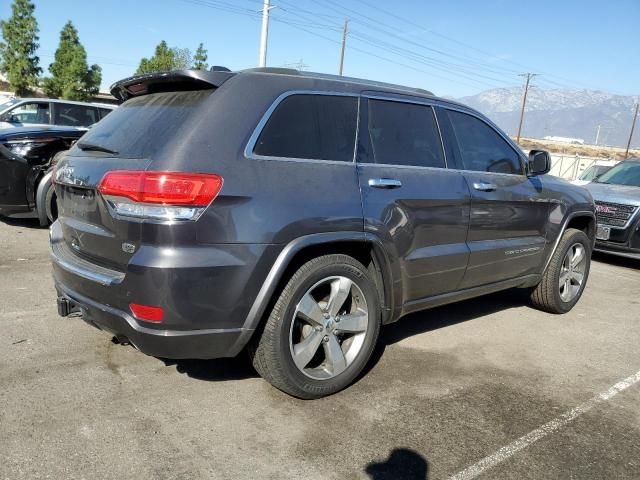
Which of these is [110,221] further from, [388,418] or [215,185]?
[388,418]

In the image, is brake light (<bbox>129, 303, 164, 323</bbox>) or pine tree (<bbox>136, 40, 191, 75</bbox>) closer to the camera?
brake light (<bbox>129, 303, 164, 323</bbox>)

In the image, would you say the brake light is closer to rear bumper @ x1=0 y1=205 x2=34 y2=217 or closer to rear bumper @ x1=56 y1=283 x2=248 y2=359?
rear bumper @ x1=56 y1=283 x2=248 y2=359

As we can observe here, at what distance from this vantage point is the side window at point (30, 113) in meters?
10.8

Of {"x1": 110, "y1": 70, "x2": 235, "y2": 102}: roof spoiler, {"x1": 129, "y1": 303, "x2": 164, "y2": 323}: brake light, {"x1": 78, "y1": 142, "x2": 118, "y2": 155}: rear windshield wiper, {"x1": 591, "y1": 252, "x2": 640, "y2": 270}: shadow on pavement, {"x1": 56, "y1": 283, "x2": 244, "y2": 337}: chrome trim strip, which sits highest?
{"x1": 110, "y1": 70, "x2": 235, "y2": 102}: roof spoiler

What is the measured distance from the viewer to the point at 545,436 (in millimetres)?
3002

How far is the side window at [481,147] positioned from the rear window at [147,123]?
2.05 metres

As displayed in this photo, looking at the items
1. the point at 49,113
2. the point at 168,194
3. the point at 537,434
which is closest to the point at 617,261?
the point at 537,434

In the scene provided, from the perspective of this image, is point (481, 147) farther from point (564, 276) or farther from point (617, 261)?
point (617, 261)

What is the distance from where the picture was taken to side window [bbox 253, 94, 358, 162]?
9.66ft

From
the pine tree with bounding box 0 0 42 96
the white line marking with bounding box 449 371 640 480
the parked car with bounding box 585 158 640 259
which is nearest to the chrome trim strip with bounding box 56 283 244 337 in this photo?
the white line marking with bounding box 449 371 640 480

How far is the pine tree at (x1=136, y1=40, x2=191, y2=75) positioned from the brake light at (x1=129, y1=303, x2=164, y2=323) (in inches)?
1553

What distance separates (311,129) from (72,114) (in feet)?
30.7

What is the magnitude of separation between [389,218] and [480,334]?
6.04ft

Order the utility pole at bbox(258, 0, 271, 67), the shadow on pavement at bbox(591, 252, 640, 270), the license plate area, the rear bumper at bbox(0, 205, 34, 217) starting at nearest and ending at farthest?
the rear bumper at bbox(0, 205, 34, 217), the license plate area, the shadow on pavement at bbox(591, 252, 640, 270), the utility pole at bbox(258, 0, 271, 67)
